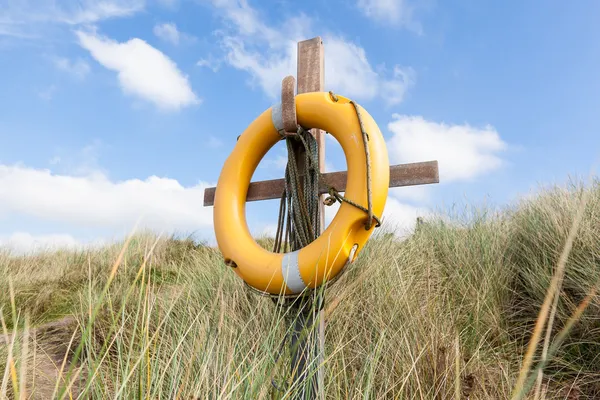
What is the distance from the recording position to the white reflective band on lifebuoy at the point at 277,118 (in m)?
2.76

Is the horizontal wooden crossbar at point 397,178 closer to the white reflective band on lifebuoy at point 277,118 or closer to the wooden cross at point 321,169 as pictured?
the wooden cross at point 321,169

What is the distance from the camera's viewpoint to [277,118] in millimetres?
2770

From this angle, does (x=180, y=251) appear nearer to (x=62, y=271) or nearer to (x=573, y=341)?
(x=62, y=271)

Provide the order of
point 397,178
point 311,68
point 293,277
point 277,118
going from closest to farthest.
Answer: point 293,277 < point 397,178 < point 277,118 < point 311,68

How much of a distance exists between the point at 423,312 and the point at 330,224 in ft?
2.63

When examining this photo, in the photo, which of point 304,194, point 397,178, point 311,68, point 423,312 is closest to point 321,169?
point 304,194

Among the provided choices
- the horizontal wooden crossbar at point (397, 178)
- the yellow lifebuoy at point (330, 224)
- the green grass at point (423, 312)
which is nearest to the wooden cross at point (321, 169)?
the horizontal wooden crossbar at point (397, 178)

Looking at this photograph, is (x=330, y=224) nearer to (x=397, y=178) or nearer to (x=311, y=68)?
(x=397, y=178)

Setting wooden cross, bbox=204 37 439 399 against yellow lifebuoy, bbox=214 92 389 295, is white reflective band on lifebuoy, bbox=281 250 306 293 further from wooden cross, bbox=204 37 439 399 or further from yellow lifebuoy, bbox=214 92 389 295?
wooden cross, bbox=204 37 439 399

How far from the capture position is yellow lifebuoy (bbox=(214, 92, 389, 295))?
229 cm

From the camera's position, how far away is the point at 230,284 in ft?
12.0

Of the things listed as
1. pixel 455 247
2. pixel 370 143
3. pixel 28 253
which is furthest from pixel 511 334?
pixel 28 253

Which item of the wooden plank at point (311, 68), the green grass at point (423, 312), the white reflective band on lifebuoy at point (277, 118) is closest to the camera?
the green grass at point (423, 312)

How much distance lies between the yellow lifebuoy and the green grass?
0.74 feet
